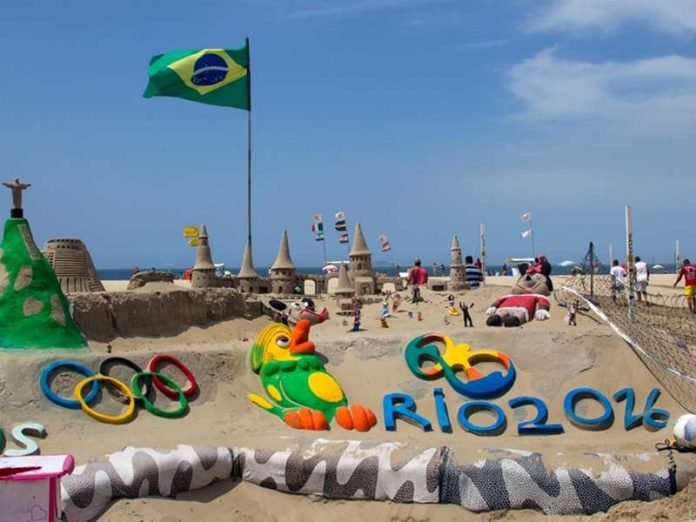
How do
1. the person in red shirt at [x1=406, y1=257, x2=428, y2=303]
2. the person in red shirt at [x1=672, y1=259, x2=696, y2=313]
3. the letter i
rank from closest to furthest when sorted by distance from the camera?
the letter i → the person in red shirt at [x1=672, y1=259, x2=696, y2=313] → the person in red shirt at [x1=406, y1=257, x2=428, y2=303]

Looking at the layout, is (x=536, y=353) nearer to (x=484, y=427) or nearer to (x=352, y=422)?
(x=484, y=427)

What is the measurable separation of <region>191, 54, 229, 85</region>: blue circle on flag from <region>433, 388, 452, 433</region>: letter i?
528 inches

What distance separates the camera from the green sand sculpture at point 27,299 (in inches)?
488

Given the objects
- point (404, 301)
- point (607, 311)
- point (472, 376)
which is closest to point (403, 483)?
point (472, 376)

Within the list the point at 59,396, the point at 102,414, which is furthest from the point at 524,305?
the point at 59,396

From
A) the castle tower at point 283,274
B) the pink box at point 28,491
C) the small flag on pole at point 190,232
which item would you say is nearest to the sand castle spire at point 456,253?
the castle tower at point 283,274

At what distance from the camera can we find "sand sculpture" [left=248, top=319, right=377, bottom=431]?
40.0ft

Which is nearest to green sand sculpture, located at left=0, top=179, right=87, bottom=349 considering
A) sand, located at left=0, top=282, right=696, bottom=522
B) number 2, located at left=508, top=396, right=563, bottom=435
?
sand, located at left=0, top=282, right=696, bottom=522

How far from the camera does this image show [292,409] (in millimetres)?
12344

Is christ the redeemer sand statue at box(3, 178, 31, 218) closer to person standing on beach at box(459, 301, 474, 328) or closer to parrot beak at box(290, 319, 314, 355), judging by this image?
parrot beak at box(290, 319, 314, 355)

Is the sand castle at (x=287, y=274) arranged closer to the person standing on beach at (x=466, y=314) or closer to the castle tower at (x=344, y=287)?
the castle tower at (x=344, y=287)

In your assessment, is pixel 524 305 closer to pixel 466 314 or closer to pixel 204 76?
pixel 466 314

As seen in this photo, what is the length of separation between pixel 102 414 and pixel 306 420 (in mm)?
3044

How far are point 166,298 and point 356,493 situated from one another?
12.1m
